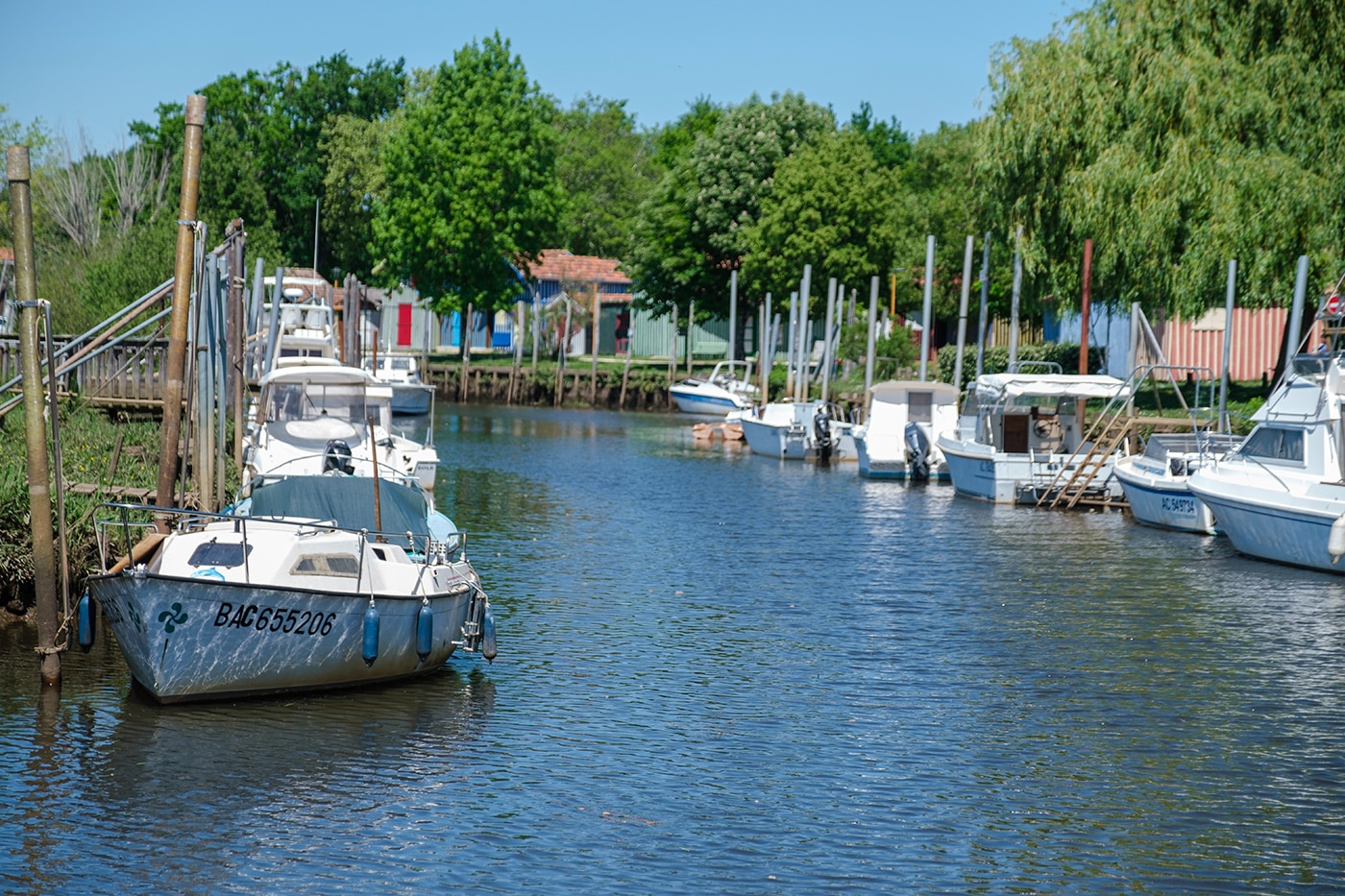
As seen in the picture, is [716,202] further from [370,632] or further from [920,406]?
[370,632]

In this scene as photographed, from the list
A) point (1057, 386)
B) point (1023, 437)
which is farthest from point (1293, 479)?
point (1023, 437)

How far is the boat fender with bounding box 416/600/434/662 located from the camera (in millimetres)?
16609

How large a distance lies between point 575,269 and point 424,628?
83.2 metres

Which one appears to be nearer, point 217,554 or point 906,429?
point 217,554

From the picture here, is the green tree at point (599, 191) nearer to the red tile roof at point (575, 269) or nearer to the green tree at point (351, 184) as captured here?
the red tile roof at point (575, 269)

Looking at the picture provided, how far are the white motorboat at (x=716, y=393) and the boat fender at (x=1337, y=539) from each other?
42.8 metres

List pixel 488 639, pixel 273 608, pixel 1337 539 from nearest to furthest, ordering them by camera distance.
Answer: pixel 273 608 < pixel 488 639 < pixel 1337 539

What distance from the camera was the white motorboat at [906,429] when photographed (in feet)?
141

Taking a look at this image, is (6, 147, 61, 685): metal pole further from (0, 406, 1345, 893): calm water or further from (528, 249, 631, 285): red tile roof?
(528, 249, 631, 285): red tile roof

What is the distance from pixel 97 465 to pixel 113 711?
6.84 meters

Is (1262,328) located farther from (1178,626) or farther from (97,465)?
(97,465)

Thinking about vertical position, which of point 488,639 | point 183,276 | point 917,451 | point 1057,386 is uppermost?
point 183,276

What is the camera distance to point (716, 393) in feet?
230

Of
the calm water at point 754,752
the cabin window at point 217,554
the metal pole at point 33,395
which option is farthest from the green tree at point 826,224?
the metal pole at point 33,395
